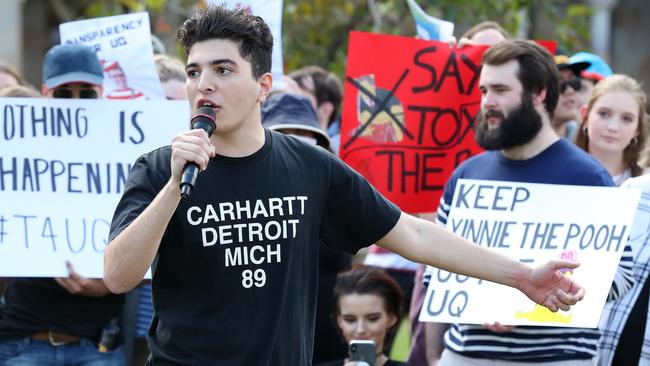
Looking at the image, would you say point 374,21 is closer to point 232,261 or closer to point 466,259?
point 466,259

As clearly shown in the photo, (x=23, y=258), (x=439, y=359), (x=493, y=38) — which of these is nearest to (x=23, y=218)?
(x=23, y=258)

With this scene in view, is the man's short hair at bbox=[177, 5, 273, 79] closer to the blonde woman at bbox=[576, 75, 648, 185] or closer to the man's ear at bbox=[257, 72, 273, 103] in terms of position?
the man's ear at bbox=[257, 72, 273, 103]

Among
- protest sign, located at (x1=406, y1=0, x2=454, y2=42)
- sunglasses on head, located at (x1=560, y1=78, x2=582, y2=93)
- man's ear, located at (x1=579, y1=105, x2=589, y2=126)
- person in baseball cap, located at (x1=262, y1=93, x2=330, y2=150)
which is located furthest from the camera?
sunglasses on head, located at (x1=560, y1=78, x2=582, y2=93)

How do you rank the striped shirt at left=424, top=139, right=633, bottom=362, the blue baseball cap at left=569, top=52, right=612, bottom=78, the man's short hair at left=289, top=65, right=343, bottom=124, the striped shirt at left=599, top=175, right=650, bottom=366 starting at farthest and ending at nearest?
the man's short hair at left=289, top=65, right=343, bottom=124 < the blue baseball cap at left=569, top=52, right=612, bottom=78 < the striped shirt at left=599, top=175, right=650, bottom=366 < the striped shirt at left=424, top=139, right=633, bottom=362

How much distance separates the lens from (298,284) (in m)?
4.17

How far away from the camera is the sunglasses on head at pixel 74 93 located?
6.29 m

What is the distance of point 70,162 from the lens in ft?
19.9

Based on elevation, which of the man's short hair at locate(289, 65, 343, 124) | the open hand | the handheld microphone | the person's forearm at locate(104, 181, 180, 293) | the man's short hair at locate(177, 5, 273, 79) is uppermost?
the man's short hair at locate(177, 5, 273, 79)

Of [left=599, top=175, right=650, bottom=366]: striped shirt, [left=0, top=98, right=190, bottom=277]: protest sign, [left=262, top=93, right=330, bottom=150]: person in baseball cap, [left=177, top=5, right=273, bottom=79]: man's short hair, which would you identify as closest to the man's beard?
[left=599, top=175, right=650, bottom=366]: striped shirt

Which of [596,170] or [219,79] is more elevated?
[219,79]

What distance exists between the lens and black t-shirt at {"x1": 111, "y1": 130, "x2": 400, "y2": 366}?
3.98 metres

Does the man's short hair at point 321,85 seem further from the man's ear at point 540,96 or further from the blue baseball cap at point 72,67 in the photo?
the man's ear at point 540,96

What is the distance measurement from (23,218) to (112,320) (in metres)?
0.69

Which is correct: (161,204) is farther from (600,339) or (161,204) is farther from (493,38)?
(493,38)
